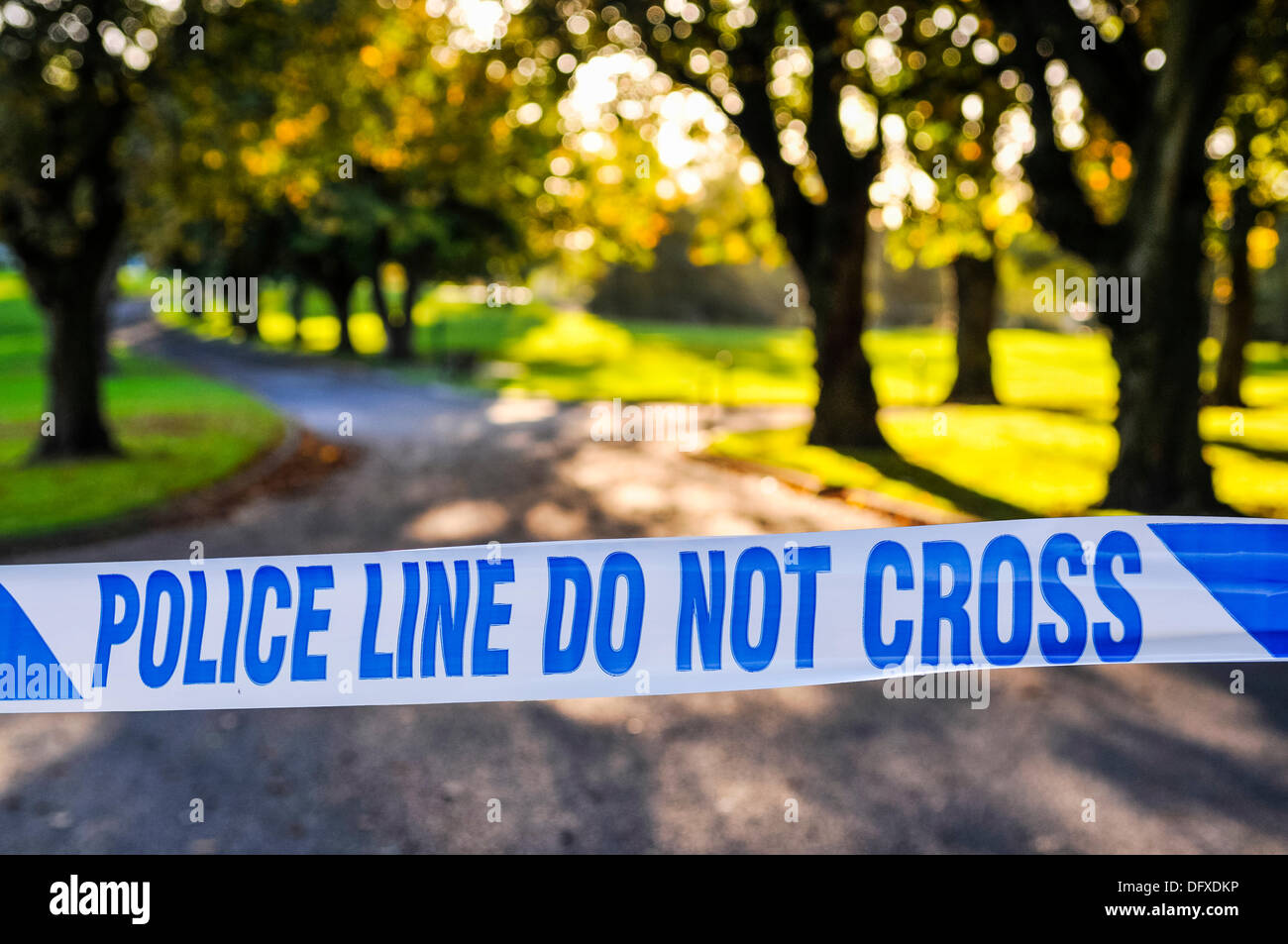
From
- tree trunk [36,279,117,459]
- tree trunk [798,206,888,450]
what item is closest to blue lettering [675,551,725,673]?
tree trunk [798,206,888,450]

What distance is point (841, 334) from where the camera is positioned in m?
17.4

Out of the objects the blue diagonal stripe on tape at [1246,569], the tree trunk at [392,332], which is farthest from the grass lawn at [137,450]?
the blue diagonal stripe on tape at [1246,569]

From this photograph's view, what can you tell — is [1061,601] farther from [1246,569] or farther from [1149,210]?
[1149,210]

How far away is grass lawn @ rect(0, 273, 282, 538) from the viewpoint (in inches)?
507

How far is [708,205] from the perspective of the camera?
2483cm

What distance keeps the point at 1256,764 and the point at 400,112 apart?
15.9 m

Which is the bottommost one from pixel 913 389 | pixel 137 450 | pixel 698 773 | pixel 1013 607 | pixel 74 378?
pixel 698 773

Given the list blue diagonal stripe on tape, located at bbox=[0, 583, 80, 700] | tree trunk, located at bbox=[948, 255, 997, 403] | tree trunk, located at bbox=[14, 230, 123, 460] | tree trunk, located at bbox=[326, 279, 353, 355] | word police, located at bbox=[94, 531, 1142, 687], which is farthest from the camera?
tree trunk, located at bbox=[326, 279, 353, 355]

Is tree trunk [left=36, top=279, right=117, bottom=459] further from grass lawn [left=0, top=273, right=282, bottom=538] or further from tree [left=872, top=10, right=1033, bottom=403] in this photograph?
tree [left=872, top=10, right=1033, bottom=403]

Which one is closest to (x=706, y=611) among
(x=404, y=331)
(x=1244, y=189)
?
(x=1244, y=189)

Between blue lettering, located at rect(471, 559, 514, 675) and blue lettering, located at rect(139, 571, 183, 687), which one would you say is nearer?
blue lettering, located at rect(139, 571, 183, 687)

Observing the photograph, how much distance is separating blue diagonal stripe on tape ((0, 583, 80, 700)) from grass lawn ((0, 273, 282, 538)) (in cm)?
687

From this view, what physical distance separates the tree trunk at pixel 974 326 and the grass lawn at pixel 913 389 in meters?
0.77

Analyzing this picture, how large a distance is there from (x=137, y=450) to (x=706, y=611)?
1508 cm
